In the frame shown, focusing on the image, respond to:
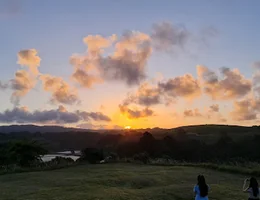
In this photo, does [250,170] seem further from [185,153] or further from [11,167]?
[185,153]

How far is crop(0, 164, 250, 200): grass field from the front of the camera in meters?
21.3

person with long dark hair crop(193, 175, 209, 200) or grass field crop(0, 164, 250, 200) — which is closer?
person with long dark hair crop(193, 175, 209, 200)

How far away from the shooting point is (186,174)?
3266 centimetres

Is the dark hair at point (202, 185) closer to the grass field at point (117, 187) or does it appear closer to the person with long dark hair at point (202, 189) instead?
the person with long dark hair at point (202, 189)

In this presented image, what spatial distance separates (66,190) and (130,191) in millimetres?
4326

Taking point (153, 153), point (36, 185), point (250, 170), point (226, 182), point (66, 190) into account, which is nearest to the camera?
point (66, 190)

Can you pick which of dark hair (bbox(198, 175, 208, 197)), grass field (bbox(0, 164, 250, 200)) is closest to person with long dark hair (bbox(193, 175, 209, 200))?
dark hair (bbox(198, 175, 208, 197))

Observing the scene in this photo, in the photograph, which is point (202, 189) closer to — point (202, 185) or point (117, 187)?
point (202, 185)

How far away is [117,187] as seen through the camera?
81.5 ft

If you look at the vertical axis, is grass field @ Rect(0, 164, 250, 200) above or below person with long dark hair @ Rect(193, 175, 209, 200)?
below

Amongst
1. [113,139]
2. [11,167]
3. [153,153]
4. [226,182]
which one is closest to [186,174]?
[226,182]

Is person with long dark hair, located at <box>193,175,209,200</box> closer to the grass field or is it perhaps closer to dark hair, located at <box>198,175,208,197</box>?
dark hair, located at <box>198,175,208,197</box>

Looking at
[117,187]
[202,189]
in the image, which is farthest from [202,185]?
[117,187]

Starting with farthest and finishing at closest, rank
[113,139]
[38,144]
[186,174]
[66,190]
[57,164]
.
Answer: [113,139], [38,144], [57,164], [186,174], [66,190]
